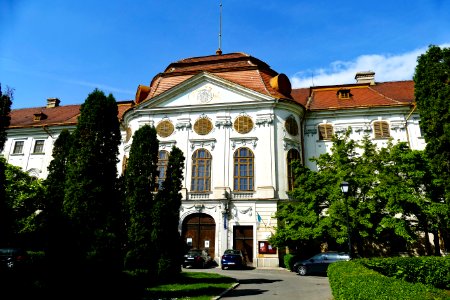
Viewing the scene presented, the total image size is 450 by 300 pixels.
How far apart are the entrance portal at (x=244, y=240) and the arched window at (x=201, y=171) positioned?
426cm

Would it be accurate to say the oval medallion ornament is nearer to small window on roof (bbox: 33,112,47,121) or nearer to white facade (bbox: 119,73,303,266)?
white facade (bbox: 119,73,303,266)

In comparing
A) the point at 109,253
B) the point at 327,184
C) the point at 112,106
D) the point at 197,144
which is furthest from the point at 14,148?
the point at 327,184

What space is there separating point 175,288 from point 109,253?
3.11 m

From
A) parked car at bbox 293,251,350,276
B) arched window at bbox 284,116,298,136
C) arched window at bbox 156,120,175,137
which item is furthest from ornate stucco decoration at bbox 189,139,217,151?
parked car at bbox 293,251,350,276

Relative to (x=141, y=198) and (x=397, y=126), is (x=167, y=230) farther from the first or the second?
(x=397, y=126)

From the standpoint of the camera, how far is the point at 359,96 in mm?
33000

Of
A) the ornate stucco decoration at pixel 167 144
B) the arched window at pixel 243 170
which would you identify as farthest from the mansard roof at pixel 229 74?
the arched window at pixel 243 170

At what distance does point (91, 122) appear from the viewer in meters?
14.9

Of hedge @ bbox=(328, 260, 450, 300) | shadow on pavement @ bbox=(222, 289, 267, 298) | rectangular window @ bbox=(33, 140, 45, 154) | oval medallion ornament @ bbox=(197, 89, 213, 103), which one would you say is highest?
oval medallion ornament @ bbox=(197, 89, 213, 103)

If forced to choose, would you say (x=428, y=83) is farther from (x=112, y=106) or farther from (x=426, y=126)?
(x=112, y=106)

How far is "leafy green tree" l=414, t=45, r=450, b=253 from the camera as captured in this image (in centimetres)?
1644

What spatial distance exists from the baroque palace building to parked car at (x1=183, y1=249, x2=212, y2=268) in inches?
70.7

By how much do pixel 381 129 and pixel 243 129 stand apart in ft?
41.0

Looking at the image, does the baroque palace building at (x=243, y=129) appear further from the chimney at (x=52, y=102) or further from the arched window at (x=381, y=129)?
the chimney at (x=52, y=102)
